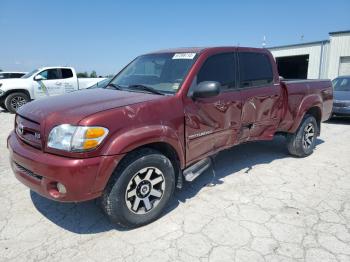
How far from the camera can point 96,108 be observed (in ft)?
9.08

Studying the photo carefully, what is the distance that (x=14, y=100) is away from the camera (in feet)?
37.3

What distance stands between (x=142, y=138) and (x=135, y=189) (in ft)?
1.80

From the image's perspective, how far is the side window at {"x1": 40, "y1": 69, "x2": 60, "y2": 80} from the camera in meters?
11.9

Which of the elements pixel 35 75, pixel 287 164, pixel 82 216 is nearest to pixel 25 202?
pixel 82 216

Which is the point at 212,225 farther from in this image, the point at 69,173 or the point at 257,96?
the point at 257,96

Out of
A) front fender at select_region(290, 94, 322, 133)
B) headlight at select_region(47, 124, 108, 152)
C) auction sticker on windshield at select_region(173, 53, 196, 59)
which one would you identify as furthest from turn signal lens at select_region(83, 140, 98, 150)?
front fender at select_region(290, 94, 322, 133)

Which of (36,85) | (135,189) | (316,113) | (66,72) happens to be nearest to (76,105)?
(135,189)

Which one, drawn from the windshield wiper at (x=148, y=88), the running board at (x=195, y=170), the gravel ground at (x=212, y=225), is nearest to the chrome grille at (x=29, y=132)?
the gravel ground at (x=212, y=225)

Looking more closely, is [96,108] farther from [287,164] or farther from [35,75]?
[35,75]

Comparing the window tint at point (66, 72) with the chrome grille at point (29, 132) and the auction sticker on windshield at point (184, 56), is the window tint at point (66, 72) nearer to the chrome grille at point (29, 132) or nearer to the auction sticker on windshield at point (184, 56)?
the auction sticker on windshield at point (184, 56)

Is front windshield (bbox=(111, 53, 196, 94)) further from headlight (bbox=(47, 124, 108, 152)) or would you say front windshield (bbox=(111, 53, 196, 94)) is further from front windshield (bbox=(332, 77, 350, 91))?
front windshield (bbox=(332, 77, 350, 91))

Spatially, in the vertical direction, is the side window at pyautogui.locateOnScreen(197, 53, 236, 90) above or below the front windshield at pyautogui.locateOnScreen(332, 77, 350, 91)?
above

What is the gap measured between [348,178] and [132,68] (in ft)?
11.9

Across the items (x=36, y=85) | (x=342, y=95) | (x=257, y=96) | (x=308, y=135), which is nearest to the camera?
(x=257, y=96)
